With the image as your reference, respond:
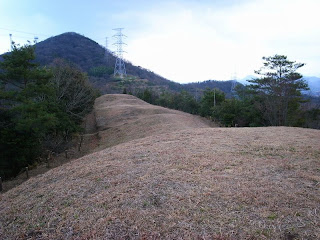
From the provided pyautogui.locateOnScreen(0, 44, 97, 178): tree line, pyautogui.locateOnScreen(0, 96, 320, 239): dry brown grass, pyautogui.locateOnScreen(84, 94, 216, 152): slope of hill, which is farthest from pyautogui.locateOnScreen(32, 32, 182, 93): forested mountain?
pyautogui.locateOnScreen(0, 96, 320, 239): dry brown grass

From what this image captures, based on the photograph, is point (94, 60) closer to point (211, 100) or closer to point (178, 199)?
point (211, 100)

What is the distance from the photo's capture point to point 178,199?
3.34 metres

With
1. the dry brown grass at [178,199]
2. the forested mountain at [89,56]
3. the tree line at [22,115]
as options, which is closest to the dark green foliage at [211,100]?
the tree line at [22,115]

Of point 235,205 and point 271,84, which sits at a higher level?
point 271,84

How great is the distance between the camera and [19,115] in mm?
10383

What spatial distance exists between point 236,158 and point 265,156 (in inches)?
29.4

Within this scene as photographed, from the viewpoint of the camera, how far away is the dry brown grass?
8.83ft

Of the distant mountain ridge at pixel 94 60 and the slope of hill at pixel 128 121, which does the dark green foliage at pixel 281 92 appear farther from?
the distant mountain ridge at pixel 94 60

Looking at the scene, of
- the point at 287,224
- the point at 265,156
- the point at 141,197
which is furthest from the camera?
the point at 265,156

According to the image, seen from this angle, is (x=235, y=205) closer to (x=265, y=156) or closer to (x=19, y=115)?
(x=265, y=156)

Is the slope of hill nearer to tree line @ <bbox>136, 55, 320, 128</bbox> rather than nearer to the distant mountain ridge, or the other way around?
tree line @ <bbox>136, 55, 320, 128</bbox>

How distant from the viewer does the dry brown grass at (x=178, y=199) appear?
2.69 meters

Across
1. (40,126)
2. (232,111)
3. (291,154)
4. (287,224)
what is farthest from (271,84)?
(287,224)

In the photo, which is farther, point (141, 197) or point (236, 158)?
point (236, 158)
